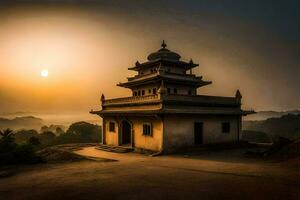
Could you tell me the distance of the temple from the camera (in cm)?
2036

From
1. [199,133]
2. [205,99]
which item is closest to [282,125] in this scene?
[205,99]

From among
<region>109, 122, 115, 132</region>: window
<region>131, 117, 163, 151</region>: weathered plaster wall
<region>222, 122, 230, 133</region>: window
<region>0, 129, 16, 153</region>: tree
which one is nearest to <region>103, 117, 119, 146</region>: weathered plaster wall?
<region>109, 122, 115, 132</region>: window

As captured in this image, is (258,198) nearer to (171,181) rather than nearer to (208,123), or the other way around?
(171,181)

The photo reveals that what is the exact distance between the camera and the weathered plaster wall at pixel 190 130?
66.3ft

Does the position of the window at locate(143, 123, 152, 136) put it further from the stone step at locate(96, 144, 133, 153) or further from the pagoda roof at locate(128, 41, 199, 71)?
the pagoda roof at locate(128, 41, 199, 71)

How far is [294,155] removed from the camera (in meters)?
14.4

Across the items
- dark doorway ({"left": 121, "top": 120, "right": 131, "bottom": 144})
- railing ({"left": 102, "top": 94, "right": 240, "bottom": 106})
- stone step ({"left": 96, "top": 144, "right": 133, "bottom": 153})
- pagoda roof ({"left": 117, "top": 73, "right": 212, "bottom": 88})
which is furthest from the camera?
dark doorway ({"left": 121, "top": 120, "right": 131, "bottom": 144})

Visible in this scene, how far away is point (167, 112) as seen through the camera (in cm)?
1933

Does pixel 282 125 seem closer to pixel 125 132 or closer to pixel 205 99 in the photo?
pixel 205 99

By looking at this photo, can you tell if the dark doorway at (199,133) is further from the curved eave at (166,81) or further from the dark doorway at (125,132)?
the dark doorway at (125,132)

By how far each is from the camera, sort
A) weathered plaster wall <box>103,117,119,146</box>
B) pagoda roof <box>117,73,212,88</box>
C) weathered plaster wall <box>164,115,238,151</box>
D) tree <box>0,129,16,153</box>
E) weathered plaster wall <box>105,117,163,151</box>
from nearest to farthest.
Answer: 1. tree <box>0,129,16,153</box>
2. weathered plaster wall <box>164,115,238,151</box>
3. weathered plaster wall <box>105,117,163,151</box>
4. pagoda roof <box>117,73,212,88</box>
5. weathered plaster wall <box>103,117,119,146</box>

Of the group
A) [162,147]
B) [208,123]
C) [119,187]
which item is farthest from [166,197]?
[208,123]

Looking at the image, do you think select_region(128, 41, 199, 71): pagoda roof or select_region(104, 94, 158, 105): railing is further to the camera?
select_region(128, 41, 199, 71): pagoda roof

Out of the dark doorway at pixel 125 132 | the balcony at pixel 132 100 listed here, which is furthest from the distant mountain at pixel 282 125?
the balcony at pixel 132 100
